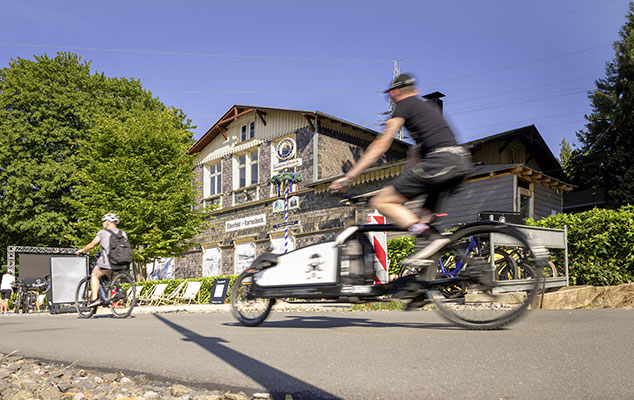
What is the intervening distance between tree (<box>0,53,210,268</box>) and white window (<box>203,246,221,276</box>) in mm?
3246

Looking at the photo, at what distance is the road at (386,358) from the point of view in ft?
8.75

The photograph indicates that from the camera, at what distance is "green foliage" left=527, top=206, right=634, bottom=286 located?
368 inches

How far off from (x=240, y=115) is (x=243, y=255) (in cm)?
742

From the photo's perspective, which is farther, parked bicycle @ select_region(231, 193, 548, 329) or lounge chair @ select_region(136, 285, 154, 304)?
lounge chair @ select_region(136, 285, 154, 304)

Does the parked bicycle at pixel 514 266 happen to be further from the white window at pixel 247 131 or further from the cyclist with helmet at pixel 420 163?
the white window at pixel 247 131

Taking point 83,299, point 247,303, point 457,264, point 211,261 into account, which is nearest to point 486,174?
point 83,299

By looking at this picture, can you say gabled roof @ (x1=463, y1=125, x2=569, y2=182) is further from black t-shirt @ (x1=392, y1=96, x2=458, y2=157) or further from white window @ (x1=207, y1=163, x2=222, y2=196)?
black t-shirt @ (x1=392, y1=96, x2=458, y2=157)

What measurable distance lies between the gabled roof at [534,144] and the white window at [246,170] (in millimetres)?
11302

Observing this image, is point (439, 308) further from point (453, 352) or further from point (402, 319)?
point (402, 319)

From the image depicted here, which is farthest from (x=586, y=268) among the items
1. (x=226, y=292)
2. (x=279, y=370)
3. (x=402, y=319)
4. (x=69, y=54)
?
(x=69, y=54)

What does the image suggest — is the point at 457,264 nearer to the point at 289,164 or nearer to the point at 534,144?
the point at 289,164

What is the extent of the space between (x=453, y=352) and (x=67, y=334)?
4745 millimetres

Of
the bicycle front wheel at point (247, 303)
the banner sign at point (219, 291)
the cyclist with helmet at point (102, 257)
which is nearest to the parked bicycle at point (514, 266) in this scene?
the bicycle front wheel at point (247, 303)

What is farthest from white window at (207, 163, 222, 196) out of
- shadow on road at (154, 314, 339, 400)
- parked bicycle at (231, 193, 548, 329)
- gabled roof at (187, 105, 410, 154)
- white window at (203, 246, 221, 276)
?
shadow on road at (154, 314, 339, 400)
